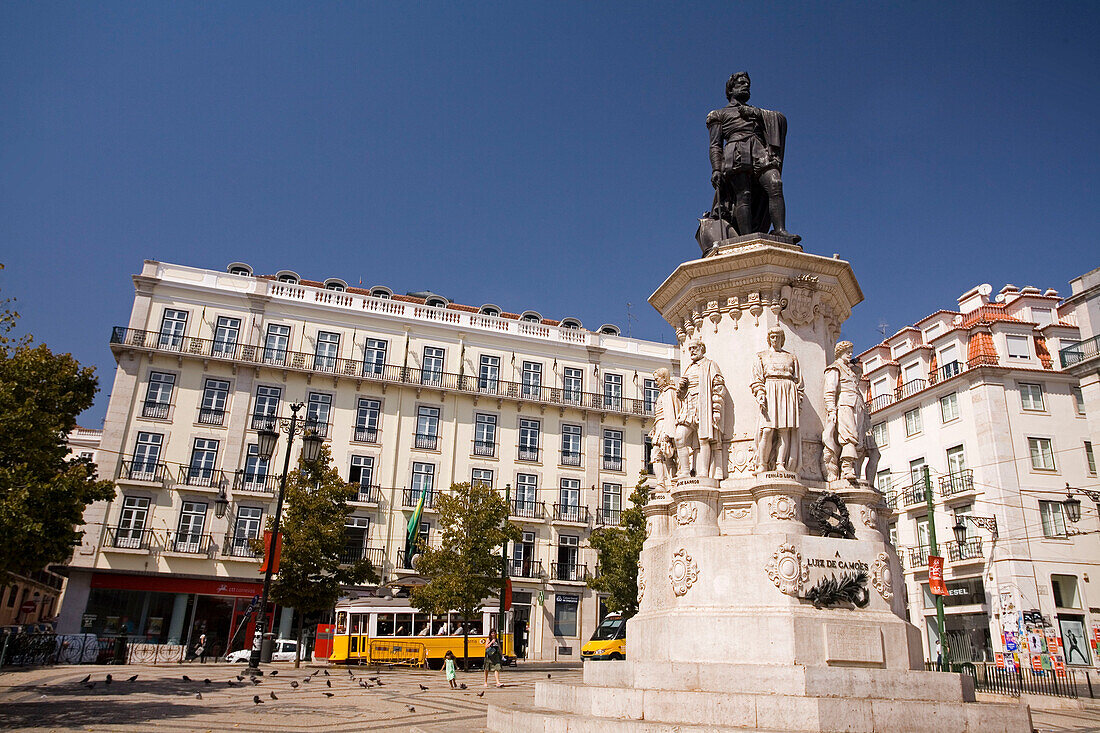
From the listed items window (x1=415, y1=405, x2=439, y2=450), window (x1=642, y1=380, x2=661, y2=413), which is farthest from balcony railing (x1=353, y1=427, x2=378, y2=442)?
window (x1=642, y1=380, x2=661, y2=413)

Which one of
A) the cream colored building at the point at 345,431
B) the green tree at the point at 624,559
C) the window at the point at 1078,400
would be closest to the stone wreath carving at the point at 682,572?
the green tree at the point at 624,559

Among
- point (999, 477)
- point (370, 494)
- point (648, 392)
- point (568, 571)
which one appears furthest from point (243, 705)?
point (648, 392)

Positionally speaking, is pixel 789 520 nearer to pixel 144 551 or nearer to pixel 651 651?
pixel 651 651

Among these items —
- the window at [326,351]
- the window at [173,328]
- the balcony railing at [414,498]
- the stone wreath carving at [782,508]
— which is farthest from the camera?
the window at [326,351]

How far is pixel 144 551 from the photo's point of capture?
3462 cm

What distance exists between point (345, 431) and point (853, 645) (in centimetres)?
3445

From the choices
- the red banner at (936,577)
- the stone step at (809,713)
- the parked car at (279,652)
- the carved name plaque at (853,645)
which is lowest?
the parked car at (279,652)

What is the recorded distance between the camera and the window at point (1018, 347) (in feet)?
113

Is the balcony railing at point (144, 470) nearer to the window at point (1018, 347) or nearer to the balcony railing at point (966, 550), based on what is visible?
the balcony railing at point (966, 550)

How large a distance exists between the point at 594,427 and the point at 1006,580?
21.2 m

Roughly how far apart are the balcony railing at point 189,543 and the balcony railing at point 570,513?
56.8ft

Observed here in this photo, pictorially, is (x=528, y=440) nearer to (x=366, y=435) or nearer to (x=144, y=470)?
(x=366, y=435)

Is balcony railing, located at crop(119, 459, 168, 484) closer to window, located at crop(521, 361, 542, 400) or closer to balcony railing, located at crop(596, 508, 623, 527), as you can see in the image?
window, located at crop(521, 361, 542, 400)

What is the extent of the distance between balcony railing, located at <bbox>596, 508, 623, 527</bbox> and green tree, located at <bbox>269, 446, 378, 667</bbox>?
14.9 meters
